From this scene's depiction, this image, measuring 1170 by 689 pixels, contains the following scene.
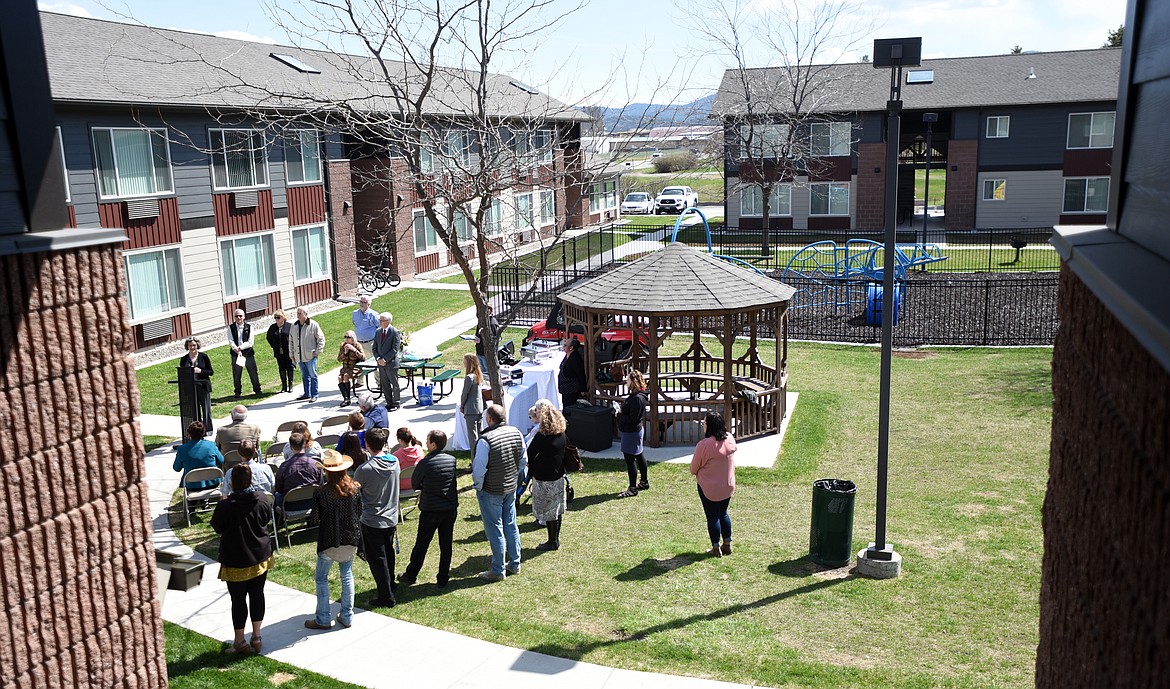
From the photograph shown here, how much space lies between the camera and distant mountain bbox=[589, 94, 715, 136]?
13656 mm

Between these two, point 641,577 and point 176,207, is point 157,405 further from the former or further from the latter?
point 641,577

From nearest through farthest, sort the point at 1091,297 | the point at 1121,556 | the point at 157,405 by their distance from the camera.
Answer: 1. the point at 1121,556
2. the point at 1091,297
3. the point at 157,405

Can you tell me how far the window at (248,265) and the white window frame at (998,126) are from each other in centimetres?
3636

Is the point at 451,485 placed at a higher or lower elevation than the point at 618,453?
higher

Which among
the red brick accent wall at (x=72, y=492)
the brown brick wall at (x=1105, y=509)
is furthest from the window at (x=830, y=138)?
the red brick accent wall at (x=72, y=492)

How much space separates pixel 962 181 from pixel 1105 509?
49.9m

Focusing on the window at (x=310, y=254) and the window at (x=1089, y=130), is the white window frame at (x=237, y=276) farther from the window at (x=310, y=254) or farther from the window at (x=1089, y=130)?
the window at (x=1089, y=130)

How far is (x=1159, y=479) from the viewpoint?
2334 millimetres

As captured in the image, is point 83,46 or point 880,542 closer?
point 880,542

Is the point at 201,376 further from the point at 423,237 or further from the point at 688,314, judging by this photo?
the point at 423,237

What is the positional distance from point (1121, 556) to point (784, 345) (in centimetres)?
1519

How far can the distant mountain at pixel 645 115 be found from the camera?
13656 millimetres

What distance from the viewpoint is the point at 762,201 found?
167 ft

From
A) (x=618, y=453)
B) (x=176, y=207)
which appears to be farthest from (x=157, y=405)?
(x=618, y=453)
